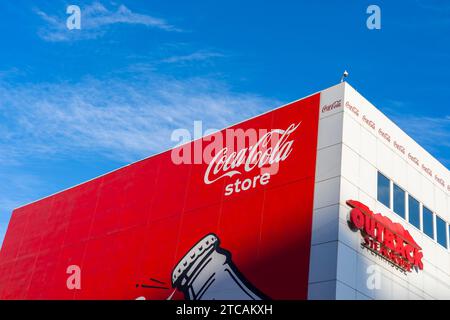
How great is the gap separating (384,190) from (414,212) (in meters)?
3.34

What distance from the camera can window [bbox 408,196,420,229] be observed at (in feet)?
118

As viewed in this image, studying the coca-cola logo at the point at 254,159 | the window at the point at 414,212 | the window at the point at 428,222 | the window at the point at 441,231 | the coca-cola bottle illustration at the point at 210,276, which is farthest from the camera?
the window at the point at 441,231

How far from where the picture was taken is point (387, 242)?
32.4 m

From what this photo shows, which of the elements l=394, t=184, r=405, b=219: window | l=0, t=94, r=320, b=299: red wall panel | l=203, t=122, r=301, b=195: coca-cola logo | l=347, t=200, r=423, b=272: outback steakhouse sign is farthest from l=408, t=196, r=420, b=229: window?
l=203, t=122, r=301, b=195: coca-cola logo

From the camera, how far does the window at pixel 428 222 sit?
3703 cm

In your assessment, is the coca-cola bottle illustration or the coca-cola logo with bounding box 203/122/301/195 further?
the coca-cola logo with bounding box 203/122/301/195

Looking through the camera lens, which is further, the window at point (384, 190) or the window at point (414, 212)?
the window at point (414, 212)

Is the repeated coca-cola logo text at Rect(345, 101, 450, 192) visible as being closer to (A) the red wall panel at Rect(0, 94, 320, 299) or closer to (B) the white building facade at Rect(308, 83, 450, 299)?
(B) the white building facade at Rect(308, 83, 450, 299)

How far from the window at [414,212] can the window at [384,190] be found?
2.31 metres

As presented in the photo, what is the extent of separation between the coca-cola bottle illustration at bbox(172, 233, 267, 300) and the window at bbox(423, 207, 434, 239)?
11.2 m

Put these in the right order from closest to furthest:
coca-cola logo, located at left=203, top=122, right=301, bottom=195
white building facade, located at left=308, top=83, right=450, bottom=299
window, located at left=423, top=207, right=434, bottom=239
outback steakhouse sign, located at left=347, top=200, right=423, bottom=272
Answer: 1. white building facade, located at left=308, top=83, right=450, bottom=299
2. outback steakhouse sign, located at left=347, top=200, right=423, bottom=272
3. coca-cola logo, located at left=203, top=122, right=301, bottom=195
4. window, located at left=423, top=207, right=434, bottom=239

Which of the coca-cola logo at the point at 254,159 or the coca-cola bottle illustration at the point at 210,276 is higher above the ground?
the coca-cola logo at the point at 254,159

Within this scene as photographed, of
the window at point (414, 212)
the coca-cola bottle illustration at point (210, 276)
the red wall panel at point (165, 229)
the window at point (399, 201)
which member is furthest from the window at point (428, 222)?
the coca-cola bottle illustration at point (210, 276)

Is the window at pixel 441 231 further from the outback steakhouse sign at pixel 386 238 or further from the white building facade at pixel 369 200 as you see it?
the outback steakhouse sign at pixel 386 238
